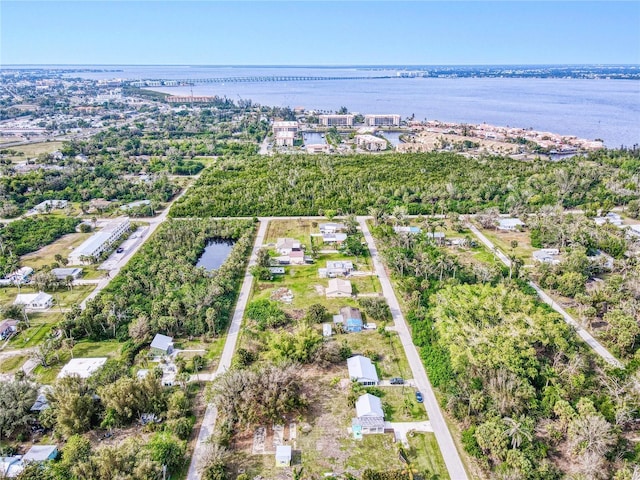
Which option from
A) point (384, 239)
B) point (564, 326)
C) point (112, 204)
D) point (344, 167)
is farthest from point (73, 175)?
point (564, 326)

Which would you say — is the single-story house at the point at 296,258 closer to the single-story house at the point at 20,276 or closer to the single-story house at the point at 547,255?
the single-story house at the point at 547,255

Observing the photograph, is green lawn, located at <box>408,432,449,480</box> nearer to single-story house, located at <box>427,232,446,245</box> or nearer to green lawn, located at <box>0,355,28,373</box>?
green lawn, located at <box>0,355,28,373</box>

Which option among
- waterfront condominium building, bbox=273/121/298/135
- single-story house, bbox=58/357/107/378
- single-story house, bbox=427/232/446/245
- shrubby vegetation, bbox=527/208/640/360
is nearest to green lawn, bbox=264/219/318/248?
single-story house, bbox=427/232/446/245

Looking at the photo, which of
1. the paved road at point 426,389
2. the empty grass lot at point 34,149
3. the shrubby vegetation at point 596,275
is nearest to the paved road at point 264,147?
the empty grass lot at point 34,149

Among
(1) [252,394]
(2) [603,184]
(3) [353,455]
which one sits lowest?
(3) [353,455]

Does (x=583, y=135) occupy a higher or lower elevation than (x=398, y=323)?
higher

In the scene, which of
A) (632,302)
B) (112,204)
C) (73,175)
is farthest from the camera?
(73,175)

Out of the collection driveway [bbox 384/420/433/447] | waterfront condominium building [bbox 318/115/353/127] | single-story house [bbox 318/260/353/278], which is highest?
waterfront condominium building [bbox 318/115/353/127]

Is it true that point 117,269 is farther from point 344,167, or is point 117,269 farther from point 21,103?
point 21,103

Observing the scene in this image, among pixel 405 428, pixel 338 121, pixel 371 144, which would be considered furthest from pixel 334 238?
pixel 338 121
